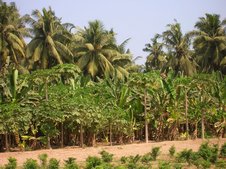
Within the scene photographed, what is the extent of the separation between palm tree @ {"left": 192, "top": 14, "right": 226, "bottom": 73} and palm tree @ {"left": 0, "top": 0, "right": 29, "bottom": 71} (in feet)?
52.1

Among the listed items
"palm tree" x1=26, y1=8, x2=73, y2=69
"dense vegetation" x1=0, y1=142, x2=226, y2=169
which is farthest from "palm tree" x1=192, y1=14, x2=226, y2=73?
"dense vegetation" x1=0, y1=142, x2=226, y2=169

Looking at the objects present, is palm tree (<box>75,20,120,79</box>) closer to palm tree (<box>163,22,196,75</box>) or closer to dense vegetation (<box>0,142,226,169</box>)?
palm tree (<box>163,22,196,75</box>)

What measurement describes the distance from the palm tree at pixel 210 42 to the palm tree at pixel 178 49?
1.02 meters

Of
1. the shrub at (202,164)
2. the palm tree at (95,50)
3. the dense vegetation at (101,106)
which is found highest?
the palm tree at (95,50)

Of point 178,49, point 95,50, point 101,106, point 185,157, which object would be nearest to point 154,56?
point 178,49

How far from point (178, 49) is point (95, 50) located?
910cm

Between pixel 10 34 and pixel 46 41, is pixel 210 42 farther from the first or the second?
pixel 10 34

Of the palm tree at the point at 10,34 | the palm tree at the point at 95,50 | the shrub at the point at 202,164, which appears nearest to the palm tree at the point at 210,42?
the palm tree at the point at 95,50

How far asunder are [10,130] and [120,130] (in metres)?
5.13

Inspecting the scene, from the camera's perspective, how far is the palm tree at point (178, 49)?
33.6m

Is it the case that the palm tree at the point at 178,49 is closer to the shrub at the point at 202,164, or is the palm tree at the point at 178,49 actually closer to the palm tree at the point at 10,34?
the palm tree at the point at 10,34

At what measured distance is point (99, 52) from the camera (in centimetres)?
2902

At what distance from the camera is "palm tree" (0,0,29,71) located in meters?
26.8

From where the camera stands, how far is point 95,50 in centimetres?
2888
